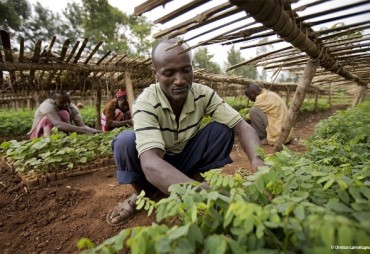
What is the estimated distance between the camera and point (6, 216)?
291 cm

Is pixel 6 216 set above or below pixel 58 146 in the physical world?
→ below

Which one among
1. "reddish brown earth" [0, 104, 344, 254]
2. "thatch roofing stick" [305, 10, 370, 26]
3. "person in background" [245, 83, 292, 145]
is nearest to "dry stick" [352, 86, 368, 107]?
"person in background" [245, 83, 292, 145]

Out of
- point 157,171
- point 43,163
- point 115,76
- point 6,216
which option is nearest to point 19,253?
point 6,216

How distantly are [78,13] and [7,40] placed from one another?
31615 mm

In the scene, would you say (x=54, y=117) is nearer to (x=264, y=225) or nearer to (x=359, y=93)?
(x=264, y=225)

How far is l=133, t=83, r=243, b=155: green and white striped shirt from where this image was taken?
7.16ft

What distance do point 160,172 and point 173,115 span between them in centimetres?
79

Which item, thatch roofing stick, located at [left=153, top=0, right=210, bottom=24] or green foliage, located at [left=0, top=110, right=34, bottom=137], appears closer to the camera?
thatch roofing stick, located at [left=153, top=0, right=210, bottom=24]

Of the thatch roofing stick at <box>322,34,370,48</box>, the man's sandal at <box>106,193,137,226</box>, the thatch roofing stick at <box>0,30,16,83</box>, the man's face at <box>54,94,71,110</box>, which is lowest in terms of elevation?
the man's sandal at <box>106,193,137,226</box>

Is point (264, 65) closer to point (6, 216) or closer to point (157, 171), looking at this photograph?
point (157, 171)

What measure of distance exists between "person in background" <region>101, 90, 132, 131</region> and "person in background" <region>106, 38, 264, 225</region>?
3.60m

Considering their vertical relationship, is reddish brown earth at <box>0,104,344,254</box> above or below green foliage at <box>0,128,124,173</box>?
below

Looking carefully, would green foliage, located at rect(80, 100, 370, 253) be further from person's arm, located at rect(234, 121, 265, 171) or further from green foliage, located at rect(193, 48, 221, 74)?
green foliage, located at rect(193, 48, 221, 74)

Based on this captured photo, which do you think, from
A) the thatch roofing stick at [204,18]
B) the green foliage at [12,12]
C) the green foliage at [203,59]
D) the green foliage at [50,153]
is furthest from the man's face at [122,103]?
the green foliage at [203,59]
